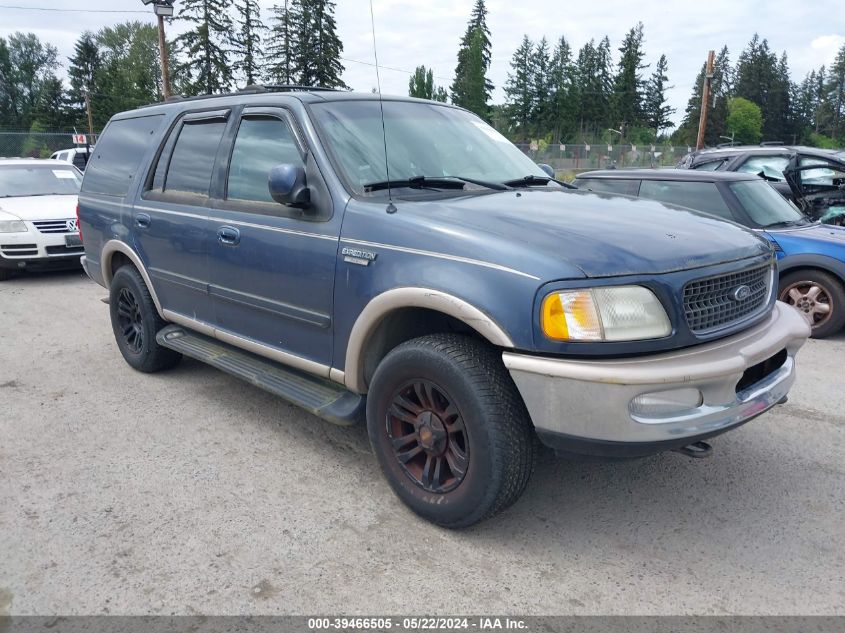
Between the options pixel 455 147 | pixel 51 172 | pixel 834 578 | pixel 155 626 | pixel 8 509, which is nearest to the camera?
pixel 155 626

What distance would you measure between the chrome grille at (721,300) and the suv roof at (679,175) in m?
4.22

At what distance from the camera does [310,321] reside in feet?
11.5

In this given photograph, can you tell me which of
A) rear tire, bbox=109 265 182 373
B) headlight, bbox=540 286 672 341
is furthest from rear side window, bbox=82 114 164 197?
headlight, bbox=540 286 672 341

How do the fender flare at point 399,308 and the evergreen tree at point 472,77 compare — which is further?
the evergreen tree at point 472,77

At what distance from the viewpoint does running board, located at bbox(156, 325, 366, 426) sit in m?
3.42

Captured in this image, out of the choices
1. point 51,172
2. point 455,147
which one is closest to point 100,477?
point 455,147

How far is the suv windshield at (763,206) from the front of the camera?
6.79 metres

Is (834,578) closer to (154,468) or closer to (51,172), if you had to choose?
(154,468)

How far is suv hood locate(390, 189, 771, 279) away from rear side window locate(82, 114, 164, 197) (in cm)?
269

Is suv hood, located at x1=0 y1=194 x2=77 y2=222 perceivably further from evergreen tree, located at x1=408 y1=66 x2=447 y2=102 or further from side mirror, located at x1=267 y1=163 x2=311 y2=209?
evergreen tree, located at x1=408 y1=66 x2=447 y2=102

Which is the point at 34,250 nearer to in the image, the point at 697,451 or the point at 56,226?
the point at 56,226

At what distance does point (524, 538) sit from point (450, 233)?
1.37 m

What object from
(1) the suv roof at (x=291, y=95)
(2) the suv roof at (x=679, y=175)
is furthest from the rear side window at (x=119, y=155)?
(2) the suv roof at (x=679, y=175)

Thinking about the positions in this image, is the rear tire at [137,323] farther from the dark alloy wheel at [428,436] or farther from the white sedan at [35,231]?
the white sedan at [35,231]
